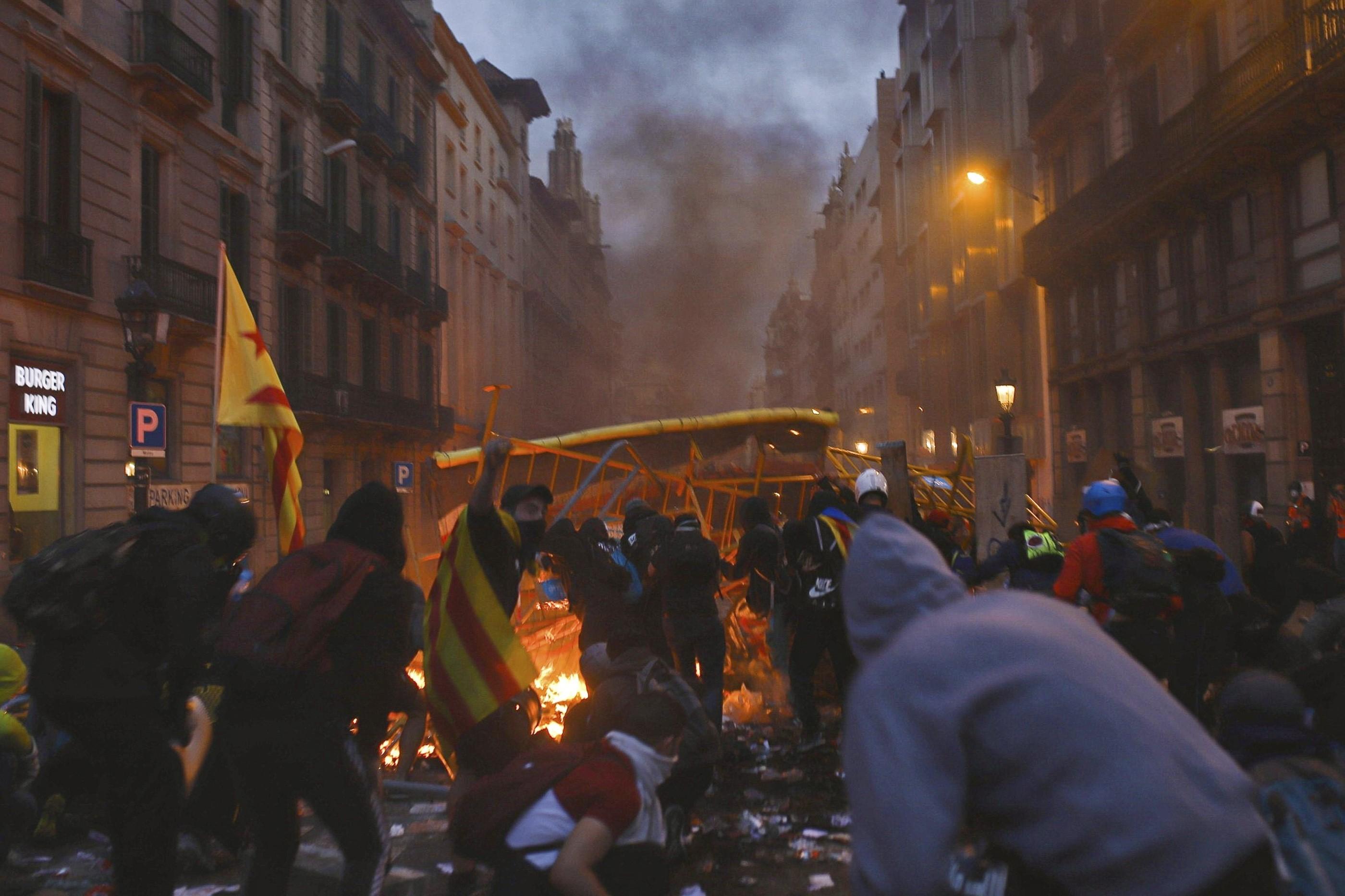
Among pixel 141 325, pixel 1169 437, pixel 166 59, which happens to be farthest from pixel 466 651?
pixel 1169 437

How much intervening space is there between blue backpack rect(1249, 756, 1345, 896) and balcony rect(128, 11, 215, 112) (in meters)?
17.2

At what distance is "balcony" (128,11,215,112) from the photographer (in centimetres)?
1508

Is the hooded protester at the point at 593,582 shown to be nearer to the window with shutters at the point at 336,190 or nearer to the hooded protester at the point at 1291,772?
the hooded protester at the point at 1291,772

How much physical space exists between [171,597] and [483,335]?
1472 inches

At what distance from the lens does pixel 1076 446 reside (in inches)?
916

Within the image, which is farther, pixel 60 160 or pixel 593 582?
pixel 60 160

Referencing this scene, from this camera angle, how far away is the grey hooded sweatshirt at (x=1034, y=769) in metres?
1.44

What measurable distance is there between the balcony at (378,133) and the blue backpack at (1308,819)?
26.8 metres

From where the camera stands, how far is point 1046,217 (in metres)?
23.4

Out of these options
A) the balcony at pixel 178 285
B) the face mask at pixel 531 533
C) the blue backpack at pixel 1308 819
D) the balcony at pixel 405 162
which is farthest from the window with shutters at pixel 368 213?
the blue backpack at pixel 1308 819

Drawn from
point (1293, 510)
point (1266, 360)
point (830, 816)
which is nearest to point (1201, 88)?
point (1266, 360)

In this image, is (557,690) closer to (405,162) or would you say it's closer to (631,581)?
(631,581)

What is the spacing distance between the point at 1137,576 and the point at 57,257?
46.2 ft

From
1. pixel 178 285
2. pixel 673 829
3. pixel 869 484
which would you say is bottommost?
pixel 673 829
